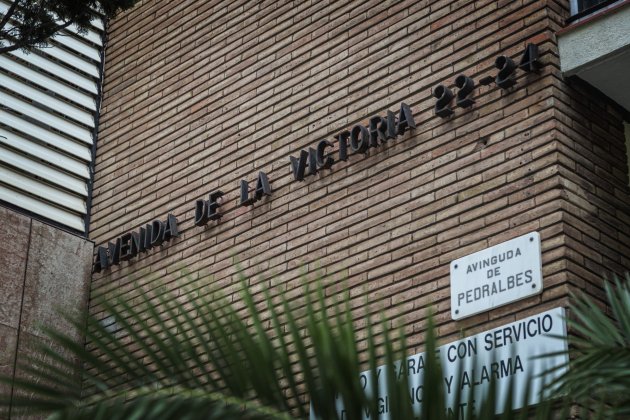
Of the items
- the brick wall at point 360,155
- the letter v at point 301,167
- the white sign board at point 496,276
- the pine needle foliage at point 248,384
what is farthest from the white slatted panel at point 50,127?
the pine needle foliage at point 248,384

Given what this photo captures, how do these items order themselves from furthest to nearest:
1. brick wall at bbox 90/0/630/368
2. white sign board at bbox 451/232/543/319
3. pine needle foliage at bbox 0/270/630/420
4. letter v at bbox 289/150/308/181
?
letter v at bbox 289/150/308/181 → brick wall at bbox 90/0/630/368 → white sign board at bbox 451/232/543/319 → pine needle foliage at bbox 0/270/630/420

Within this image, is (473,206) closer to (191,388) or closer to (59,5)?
(59,5)

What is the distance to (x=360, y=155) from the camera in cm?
804

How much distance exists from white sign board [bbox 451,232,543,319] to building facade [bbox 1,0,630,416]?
0.16 feet

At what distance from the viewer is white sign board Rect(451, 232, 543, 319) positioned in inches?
259

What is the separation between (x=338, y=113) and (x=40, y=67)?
3655 mm

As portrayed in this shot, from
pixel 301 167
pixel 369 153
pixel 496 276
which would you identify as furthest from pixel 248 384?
pixel 301 167

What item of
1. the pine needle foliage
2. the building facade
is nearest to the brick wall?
the building facade

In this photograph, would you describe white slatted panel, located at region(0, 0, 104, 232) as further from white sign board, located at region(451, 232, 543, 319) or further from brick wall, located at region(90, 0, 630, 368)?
white sign board, located at region(451, 232, 543, 319)

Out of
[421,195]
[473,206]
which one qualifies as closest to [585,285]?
[473,206]

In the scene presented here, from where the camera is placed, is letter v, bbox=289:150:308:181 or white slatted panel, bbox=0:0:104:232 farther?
white slatted panel, bbox=0:0:104:232

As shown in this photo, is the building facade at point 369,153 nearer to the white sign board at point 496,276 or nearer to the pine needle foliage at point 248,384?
the white sign board at point 496,276

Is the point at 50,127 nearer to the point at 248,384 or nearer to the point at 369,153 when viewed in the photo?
the point at 369,153

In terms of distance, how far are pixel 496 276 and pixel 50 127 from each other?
540 cm
